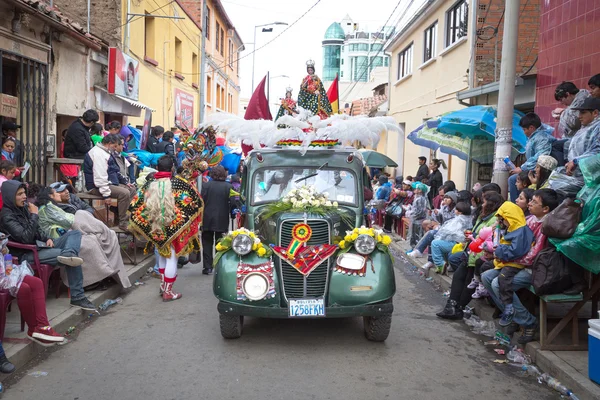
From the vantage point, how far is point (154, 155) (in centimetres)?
1228

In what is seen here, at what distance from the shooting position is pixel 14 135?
9.15 m

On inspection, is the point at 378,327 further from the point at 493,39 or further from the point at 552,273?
the point at 493,39

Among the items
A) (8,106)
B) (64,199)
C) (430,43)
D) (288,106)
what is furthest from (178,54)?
(64,199)

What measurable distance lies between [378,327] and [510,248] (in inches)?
64.2

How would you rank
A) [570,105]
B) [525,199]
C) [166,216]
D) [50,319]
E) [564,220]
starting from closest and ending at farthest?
1. [564,220]
2. [50,319]
3. [525,199]
4. [570,105]
5. [166,216]

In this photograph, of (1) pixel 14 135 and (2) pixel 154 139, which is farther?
(2) pixel 154 139

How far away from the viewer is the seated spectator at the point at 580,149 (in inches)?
225

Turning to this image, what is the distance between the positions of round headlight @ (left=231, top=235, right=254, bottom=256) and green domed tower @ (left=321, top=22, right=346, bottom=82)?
4051 inches

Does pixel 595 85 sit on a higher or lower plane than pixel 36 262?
higher

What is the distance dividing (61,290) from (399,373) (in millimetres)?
4647

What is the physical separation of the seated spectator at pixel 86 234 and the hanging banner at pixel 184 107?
1475 centimetres

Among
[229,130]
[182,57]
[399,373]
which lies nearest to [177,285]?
[229,130]

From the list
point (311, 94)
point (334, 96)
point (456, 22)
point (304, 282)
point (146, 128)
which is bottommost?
point (304, 282)

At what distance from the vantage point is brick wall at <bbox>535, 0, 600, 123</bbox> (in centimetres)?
855
